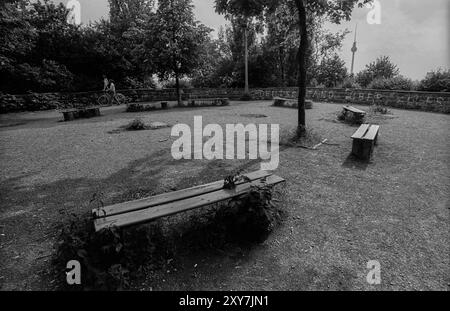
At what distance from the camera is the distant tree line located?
43.7 feet

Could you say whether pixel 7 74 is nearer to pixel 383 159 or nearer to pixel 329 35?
pixel 383 159

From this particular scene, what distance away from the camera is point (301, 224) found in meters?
Answer: 3.66

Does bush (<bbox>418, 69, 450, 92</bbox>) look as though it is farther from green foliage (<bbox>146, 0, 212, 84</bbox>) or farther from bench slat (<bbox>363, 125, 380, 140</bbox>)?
green foliage (<bbox>146, 0, 212, 84</bbox>)

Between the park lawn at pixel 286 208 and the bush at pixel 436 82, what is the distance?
8040mm

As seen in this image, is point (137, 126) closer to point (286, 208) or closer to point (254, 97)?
point (286, 208)

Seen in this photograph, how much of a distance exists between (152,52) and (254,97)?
27.1 feet

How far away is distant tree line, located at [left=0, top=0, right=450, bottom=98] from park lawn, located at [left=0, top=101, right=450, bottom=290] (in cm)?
467

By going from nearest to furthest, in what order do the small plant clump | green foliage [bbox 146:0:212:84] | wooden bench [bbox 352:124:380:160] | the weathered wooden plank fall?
wooden bench [bbox 352:124:380:160] → the weathered wooden plank → the small plant clump → green foliage [bbox 146:0:212:84]

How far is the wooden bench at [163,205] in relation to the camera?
2734 mm

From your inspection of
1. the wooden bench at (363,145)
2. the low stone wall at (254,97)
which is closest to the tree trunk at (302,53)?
the wooden bench at (363,145)

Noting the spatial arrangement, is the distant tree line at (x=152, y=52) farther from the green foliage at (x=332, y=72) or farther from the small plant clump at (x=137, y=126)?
the small plant clump at (x=137, y=126)

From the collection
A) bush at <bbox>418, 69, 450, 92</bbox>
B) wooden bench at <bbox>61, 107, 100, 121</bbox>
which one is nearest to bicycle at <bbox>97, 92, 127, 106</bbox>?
wooden bench at <bbox>61, 107, 100, 121</bbox>
